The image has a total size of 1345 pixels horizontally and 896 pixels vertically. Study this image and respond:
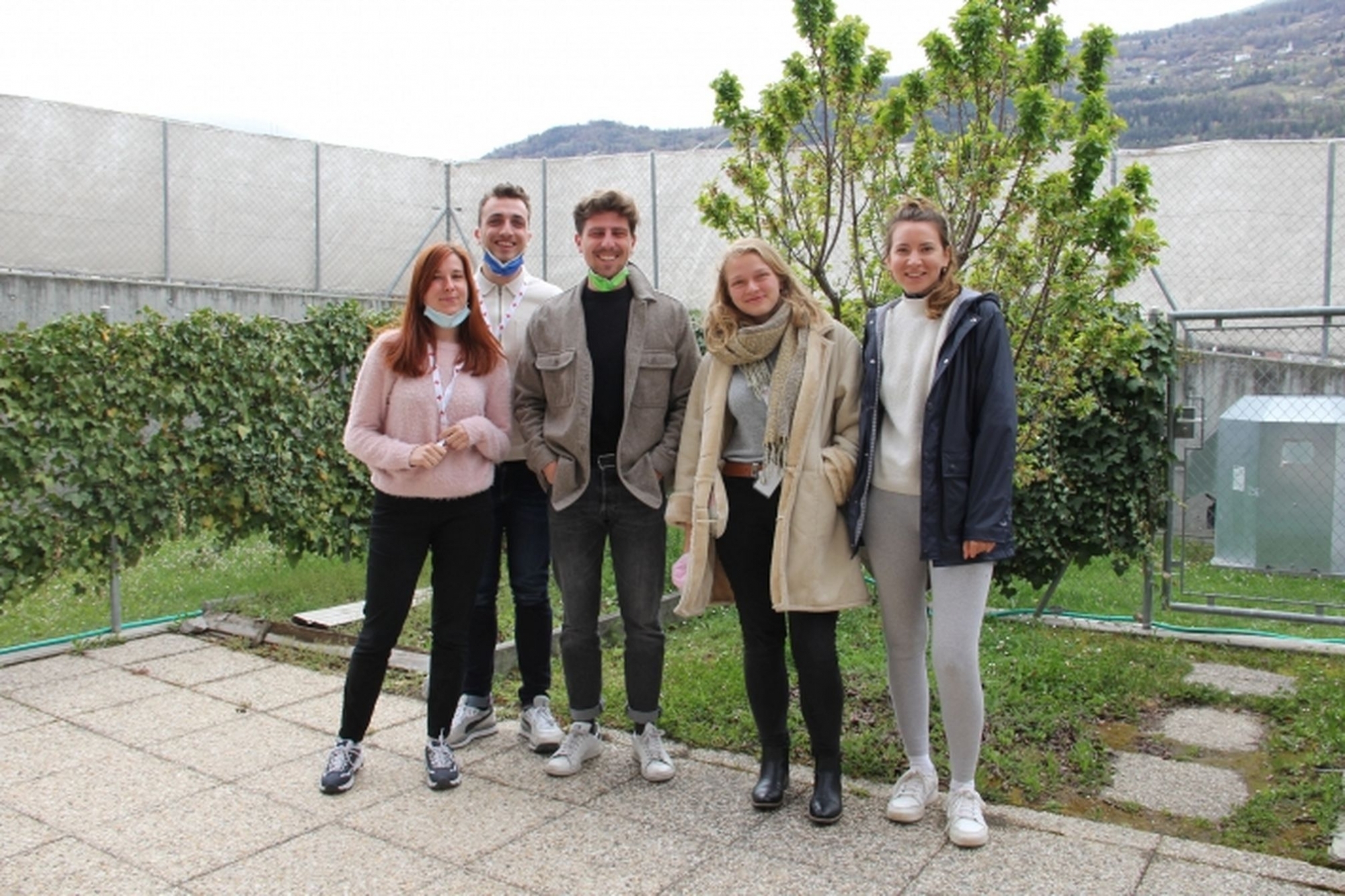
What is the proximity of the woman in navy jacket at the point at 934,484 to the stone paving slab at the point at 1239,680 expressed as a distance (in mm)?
2295

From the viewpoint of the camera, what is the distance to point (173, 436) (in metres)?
6.03

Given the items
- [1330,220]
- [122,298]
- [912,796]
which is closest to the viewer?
[912,796]

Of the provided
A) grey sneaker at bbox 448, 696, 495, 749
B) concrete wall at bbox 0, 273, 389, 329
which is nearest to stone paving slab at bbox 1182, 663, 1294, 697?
grey sneaker at bbox 448, 696, 495, 749

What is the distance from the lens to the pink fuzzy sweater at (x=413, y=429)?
3.79 metres

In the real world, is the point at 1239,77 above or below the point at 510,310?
above

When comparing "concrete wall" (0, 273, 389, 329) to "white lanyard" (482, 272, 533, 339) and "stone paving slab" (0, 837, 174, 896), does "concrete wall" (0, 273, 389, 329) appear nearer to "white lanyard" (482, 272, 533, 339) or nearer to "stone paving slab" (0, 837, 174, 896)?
"white lanyard" (482, 272, 533, 339)

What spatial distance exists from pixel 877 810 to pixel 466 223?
11.2 metres

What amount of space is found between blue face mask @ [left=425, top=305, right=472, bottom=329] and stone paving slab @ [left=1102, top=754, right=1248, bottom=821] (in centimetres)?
283

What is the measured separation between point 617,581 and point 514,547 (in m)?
0.54

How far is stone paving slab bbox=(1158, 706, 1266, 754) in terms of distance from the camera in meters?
4.39

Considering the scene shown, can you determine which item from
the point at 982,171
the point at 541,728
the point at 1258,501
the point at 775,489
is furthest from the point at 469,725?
the point at 1258,501

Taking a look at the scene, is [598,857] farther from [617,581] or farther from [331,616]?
[331,616]

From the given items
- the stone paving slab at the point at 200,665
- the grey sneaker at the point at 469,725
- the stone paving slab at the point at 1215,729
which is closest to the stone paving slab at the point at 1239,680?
the stone paving slab at the point at 1215,729

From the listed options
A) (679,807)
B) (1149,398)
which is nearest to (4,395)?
(679,807)
